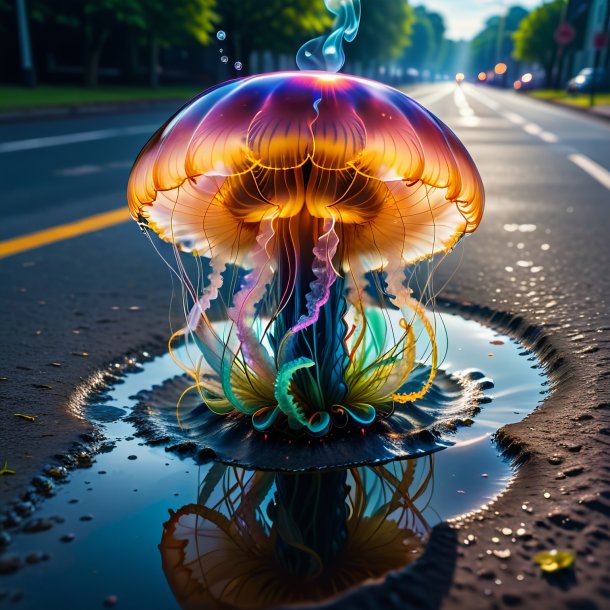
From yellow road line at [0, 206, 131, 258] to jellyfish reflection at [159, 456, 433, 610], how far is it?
3539 mm

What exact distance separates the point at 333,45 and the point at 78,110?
56.3 ft

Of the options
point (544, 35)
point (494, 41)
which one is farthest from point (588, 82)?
point (494, 41)

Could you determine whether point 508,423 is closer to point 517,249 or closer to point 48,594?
point 48,594

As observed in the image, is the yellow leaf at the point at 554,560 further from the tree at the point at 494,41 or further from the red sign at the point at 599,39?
the tree at the point at 494,41

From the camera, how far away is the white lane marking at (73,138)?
1109cm

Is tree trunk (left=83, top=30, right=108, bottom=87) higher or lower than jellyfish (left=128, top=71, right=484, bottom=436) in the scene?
lower

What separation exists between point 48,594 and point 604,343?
98.4 inches

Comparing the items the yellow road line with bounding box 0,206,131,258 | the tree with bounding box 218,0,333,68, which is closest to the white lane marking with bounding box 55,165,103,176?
the yellow road line with bounding box 0,206,131,258

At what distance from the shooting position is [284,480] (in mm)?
2248

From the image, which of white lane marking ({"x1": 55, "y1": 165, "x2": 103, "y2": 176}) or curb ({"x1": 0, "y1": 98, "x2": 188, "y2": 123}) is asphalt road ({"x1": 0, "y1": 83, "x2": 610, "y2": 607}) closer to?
white lane marking ({"x1": 55, "y1": 165, "x2": 103, "y2": 176})

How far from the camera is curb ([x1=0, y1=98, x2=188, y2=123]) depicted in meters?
15.8

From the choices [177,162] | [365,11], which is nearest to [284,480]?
[177,162]

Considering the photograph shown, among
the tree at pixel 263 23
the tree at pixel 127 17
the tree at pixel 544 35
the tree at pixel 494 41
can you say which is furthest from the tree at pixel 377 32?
the tree at pixel 494 41

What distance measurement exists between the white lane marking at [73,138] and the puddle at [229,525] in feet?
31.1
